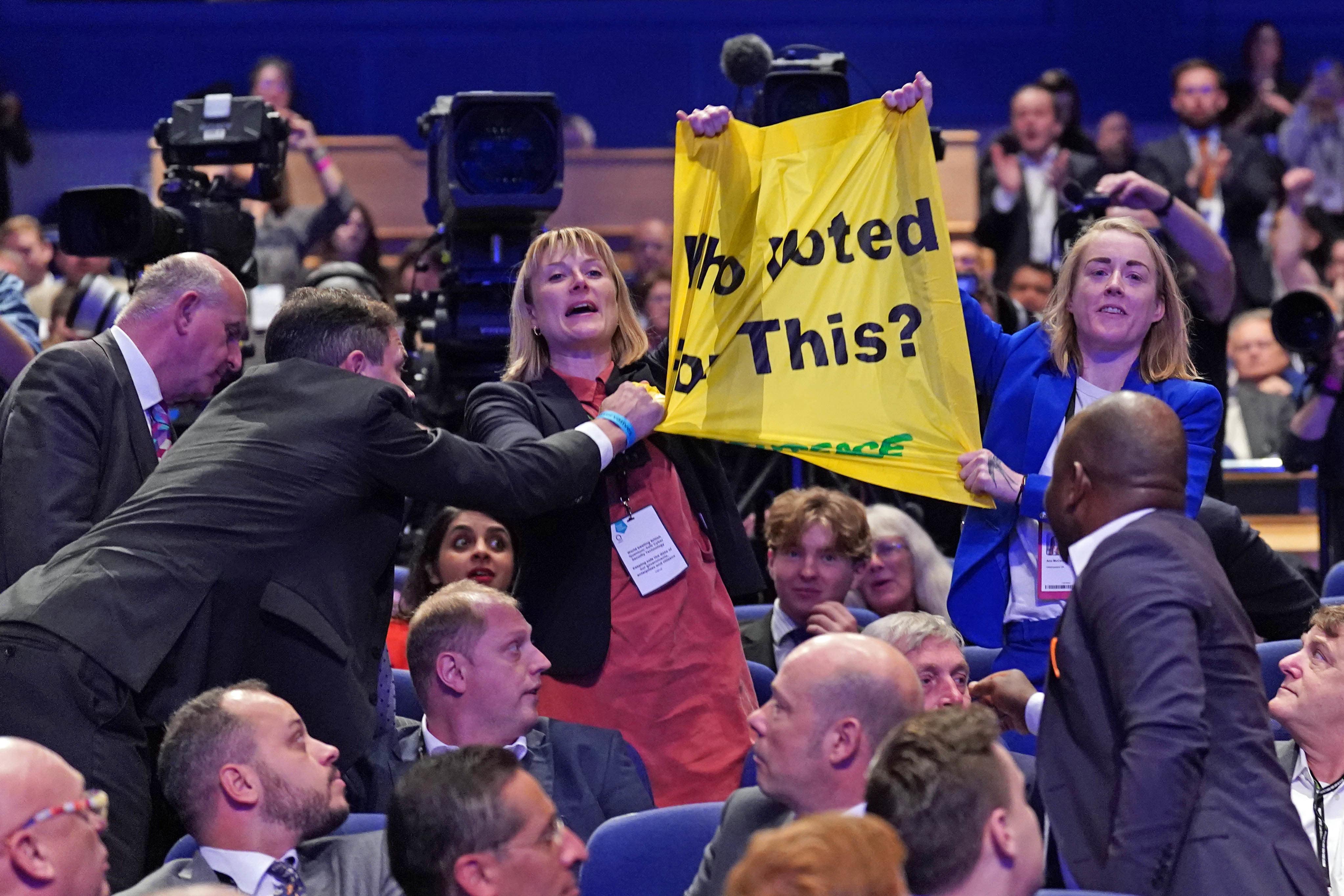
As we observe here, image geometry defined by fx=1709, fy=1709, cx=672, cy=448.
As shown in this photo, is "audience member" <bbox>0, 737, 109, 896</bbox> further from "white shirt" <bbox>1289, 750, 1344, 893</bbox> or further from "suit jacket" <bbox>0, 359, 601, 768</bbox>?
"white shirt" <bbox>1289, 750, 1344, 893</bbox>

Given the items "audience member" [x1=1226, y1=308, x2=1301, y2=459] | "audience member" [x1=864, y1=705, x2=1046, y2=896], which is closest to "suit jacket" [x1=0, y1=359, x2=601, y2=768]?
"audience member" [x1=864, y1=705, x2=1046, y2=896]

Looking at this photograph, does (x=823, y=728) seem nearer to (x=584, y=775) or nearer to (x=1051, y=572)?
(x=584, y=775)

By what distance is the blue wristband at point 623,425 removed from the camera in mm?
3418

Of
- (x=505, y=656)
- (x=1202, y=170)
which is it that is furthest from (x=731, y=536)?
(x=1202, y=170)

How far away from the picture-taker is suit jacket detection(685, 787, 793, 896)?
2637mm

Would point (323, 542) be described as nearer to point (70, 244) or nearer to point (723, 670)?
point (723, 670)

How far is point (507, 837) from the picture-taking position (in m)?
2.35

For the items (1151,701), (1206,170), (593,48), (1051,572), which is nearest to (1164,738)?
(1151,701)

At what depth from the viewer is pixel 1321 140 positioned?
876cm

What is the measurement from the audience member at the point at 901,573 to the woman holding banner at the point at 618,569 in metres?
1.42

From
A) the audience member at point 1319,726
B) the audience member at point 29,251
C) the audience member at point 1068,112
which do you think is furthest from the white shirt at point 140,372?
the audience member at point 1068,112

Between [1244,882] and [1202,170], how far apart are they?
6112 mm

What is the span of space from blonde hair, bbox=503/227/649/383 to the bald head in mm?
1214

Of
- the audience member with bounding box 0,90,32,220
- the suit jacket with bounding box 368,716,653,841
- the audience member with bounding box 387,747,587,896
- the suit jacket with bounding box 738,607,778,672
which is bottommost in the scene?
the suit jacket with bounding box 738,607,778,672
